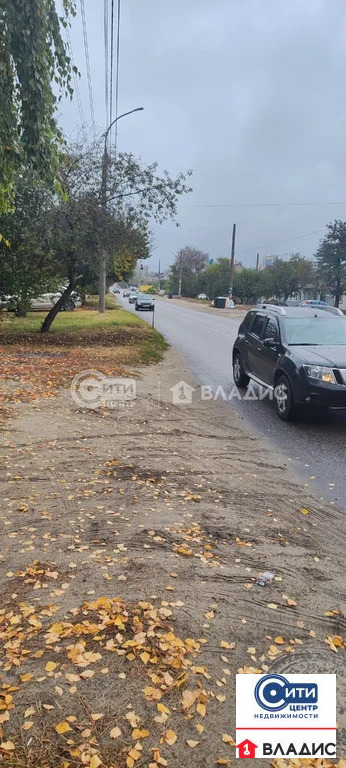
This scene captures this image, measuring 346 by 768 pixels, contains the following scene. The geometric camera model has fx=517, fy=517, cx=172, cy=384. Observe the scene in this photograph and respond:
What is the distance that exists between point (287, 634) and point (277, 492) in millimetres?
2332

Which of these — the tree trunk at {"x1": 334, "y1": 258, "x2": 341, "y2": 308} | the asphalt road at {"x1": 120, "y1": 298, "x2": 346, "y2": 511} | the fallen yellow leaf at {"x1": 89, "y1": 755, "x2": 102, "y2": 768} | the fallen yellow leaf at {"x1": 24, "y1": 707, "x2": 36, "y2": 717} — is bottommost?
the fallen yellow leaf at {"x1": 89, "y1": 755, "x2": 102, "y2": 768}

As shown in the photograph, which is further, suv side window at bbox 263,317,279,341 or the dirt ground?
suv side window at bbox 263,317,279,341

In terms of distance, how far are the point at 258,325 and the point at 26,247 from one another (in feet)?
30.1

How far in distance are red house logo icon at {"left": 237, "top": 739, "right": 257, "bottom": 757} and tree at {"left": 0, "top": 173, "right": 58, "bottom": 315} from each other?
13.4 meters

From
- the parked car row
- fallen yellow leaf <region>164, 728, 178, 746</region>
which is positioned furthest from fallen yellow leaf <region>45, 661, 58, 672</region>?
the parked car row

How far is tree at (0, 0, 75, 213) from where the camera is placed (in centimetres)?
424

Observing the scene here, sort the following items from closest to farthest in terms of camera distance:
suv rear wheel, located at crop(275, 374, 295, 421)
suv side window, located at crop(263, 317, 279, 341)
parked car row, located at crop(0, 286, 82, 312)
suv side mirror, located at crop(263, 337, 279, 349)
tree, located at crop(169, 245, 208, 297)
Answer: suv rear wheel, located at crop(275, 374, 295, 421)
suv side mirror, located at crop(263, 337, 279, 349)
suv side window, located at crop(263, 317, 279, 341)
parked car row, located at crop(0, 286, 82, 312)
tree, located at crop(169, 245, 208, 297)

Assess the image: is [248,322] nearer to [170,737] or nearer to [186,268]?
[170,737]

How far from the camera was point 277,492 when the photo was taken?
5.31 meters

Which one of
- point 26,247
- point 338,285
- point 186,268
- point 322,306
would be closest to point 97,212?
point 26,247

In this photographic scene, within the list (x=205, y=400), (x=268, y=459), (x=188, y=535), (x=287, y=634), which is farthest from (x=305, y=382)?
(x=287, y=634)

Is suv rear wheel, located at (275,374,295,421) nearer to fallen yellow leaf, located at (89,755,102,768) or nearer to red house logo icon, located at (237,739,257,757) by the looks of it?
red house logo icon, located at (237,739,257,757)

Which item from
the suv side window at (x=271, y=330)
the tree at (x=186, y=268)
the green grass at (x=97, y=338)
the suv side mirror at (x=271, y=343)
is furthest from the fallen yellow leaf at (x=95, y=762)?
the tree at (x=186, y=268)

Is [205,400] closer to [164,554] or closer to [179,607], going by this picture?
[164,554]
